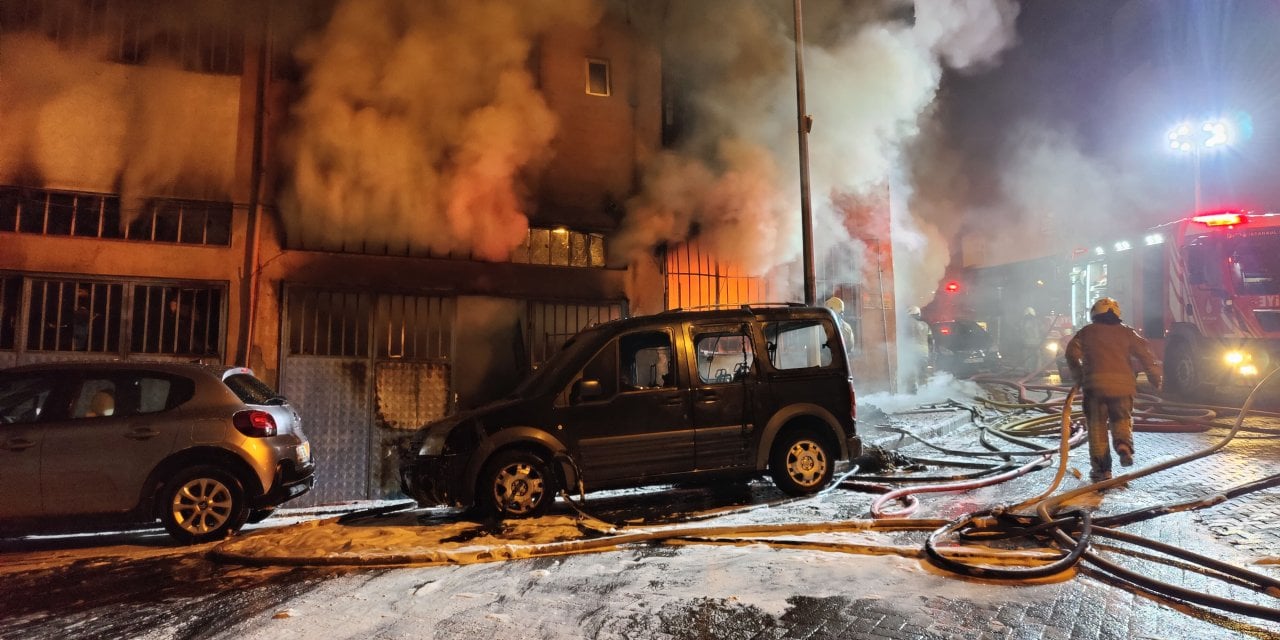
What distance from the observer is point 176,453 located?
506cm

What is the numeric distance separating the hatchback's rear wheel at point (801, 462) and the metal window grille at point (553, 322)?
4.25m

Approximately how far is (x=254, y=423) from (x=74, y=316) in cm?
501

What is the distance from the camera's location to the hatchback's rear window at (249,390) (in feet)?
17.8

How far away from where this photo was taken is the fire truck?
1034 centimetres

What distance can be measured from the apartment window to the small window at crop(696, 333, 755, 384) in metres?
4.36

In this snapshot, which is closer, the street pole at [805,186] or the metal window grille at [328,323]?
the street pole at [805,186]

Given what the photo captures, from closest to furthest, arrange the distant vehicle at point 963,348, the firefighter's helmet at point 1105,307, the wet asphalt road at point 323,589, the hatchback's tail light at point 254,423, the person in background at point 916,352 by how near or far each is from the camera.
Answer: the wet asphalt road at point 323,589
the hatchback's tail light at point 254,423
the firefighter's helmet at point 1105,307
the person in background at point 916,352
the distant vehicle at point 963,348

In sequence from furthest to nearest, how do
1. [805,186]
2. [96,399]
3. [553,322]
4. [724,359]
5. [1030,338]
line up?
[1030,338] → [553,322] → [805,186] → [724,359] → [96,399]

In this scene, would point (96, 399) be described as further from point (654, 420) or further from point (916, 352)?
point (916, 352)

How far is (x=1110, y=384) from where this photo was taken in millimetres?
6105

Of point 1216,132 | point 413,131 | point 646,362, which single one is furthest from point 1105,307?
point 1216,132

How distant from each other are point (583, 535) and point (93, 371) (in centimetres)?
428

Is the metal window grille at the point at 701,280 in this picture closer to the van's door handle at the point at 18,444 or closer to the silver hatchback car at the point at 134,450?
the silver hatchback car at the point at 134,450

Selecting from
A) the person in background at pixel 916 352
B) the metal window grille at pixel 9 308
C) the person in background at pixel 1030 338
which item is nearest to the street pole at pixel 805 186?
the person in background at pixel 916 352
